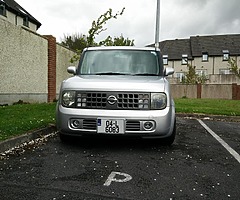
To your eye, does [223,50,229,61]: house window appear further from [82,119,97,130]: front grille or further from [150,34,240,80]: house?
[82,119,97,130]: front grille

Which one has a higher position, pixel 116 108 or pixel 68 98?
pixel 68 98

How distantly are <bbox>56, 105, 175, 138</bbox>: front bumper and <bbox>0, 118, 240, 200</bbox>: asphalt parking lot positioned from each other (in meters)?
0.33

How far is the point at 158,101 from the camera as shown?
3980 millimetres

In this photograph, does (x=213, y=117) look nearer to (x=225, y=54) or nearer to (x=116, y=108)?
(x=116, y=108)

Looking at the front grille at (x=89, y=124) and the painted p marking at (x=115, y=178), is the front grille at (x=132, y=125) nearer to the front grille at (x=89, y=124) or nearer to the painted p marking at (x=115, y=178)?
the front grille at (x=89, y=124)

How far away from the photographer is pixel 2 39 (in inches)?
376

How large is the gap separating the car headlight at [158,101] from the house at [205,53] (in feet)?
135

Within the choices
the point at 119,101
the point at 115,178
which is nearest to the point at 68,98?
the point at 119,101

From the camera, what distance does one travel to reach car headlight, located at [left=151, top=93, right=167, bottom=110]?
3.96 metres

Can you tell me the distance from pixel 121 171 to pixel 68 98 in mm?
1488

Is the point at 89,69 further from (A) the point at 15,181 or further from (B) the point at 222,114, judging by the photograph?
(B) the point at 222,114

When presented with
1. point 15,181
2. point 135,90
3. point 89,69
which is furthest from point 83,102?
point 15,181

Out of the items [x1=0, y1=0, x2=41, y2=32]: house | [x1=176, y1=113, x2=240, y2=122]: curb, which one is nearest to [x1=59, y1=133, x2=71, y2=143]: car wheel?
[x1=176, y1=113, x2=240, y2=122]: curb

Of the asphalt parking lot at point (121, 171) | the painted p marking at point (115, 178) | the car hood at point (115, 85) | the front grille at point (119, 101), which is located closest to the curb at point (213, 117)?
the asphalt parking lot at point (121, 171)
